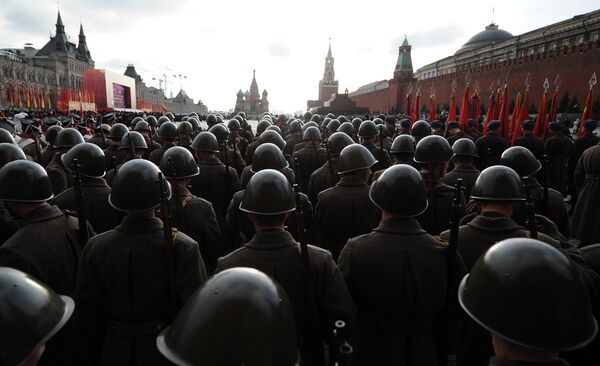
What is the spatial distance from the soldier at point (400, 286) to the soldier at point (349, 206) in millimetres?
1355

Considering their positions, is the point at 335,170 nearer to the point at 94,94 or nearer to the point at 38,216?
the point at 38,216

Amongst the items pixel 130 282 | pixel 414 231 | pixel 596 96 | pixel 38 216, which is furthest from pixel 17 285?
pixel 596 96

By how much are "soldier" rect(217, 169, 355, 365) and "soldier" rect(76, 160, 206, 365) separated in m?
0.28

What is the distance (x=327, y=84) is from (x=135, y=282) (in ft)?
387

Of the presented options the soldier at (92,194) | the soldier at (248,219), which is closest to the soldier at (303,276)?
the soldier at (248,219)

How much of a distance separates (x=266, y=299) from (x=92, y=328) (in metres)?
1.86

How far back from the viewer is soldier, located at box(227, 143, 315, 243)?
4.41 metres

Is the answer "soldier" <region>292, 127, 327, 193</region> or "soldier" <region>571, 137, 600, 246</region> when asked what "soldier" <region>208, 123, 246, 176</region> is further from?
"soldier" <region>571, 137, 600, 246</region>

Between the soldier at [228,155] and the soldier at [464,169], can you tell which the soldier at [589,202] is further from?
the soldier at [228,155]

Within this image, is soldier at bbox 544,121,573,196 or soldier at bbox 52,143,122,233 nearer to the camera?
soldier at bbox 52,143,122,233

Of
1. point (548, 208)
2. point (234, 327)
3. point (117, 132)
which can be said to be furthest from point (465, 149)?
point (117, 132)

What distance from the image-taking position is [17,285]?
1286 millimetres

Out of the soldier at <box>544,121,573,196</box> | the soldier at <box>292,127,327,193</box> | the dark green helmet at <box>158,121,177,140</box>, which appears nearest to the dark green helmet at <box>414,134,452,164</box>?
the soldier at <box>292,127,327,193</box>

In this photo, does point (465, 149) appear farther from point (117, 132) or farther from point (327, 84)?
point (327, 84)
